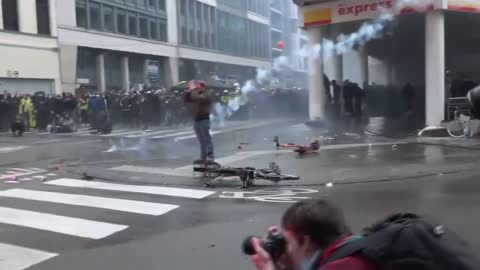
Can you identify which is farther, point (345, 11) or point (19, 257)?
point (345, 11)

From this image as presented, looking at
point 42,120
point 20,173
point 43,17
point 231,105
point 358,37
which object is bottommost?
point 20,173

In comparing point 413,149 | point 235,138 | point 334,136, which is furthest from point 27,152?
point 413,149

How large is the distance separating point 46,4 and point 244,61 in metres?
26.2

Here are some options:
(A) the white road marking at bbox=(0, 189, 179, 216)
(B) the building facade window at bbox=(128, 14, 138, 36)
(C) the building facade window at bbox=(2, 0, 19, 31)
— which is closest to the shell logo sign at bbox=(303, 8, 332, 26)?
(A) the white road marking at bbox=(0, 189, 179, 216)

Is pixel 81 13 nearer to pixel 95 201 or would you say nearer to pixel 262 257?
pixel 95 201

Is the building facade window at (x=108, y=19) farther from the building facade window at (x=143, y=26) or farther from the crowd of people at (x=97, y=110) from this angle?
the crowd of people at (x=97, y=110)

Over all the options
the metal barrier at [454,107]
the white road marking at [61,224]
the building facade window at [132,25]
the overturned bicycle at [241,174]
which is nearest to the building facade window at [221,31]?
the building facade window at [132,25]

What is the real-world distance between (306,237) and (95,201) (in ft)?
23.4

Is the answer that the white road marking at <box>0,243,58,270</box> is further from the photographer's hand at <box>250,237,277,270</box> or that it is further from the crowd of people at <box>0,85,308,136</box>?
the crowd of people at <box>0,85,308,136</box>

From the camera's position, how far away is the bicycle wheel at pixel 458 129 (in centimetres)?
1648

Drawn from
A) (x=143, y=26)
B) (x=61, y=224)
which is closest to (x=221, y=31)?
(x=143, y=26)

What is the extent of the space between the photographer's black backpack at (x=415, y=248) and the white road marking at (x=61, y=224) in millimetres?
5307

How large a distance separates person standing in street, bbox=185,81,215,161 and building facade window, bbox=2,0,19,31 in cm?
2633

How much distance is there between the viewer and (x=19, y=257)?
19.5 feet
